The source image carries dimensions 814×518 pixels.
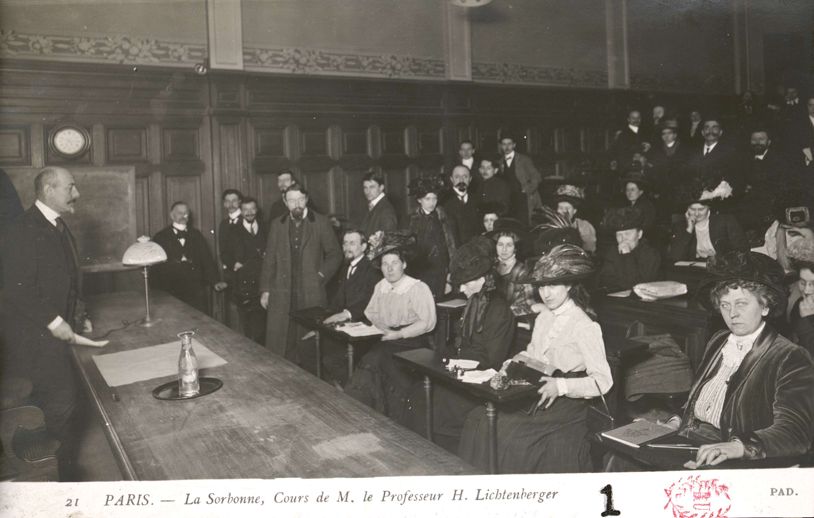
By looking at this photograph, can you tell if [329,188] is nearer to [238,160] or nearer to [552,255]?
[238,160]

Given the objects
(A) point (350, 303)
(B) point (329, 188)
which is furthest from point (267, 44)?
(A) point (350, 303)

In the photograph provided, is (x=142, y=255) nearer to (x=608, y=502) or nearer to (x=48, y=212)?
(x=48, y=212)

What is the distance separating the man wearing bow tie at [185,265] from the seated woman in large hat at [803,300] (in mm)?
4710

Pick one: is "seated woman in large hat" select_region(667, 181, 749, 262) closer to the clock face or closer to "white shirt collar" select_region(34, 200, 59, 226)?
"white shirt collar" select_region(34, 200, 59, 226)

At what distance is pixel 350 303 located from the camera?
4.34m

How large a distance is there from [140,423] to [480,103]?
21.3ft

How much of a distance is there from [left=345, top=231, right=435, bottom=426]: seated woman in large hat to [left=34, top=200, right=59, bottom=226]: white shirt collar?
183cm

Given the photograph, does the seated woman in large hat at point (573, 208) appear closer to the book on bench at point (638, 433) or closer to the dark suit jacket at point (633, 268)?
the dark suit jacket at point (633, 268)

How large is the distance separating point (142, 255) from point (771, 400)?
10.2ft

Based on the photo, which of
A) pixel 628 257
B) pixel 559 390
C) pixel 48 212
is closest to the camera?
pixel 559 390

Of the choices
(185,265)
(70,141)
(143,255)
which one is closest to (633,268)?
(143,255)

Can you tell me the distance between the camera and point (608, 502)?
1.98m

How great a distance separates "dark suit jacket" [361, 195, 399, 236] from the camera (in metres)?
5.28

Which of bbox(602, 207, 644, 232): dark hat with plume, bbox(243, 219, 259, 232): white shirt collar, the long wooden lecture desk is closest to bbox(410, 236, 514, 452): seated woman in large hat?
the long wooden lecture desk
